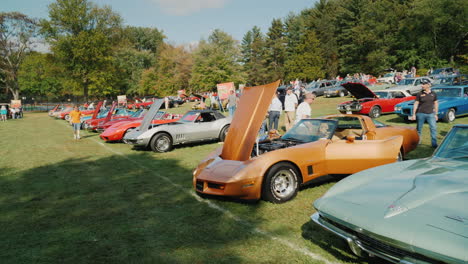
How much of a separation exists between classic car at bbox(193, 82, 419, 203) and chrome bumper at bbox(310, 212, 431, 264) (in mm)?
1568

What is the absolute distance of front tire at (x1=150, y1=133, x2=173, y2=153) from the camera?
10.4 metres

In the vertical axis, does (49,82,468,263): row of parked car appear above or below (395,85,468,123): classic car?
below

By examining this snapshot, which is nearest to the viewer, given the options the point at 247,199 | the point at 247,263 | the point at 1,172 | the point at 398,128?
the point at 247,263

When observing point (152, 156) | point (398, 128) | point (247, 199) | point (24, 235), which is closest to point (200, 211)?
point (247, 199)

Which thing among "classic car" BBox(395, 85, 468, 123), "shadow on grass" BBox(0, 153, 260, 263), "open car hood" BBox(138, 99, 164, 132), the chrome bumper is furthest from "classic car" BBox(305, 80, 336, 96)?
the chrome bumper

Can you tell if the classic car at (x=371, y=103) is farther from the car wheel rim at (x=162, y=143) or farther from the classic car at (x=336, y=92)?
the classic car at (x=336, y=92)

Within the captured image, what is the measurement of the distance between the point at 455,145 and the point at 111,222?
14.9 feet

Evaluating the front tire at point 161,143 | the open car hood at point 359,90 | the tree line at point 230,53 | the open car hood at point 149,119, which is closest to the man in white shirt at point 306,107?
the front tire at point 161,143

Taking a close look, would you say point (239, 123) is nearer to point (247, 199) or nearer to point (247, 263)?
point (247, 199)

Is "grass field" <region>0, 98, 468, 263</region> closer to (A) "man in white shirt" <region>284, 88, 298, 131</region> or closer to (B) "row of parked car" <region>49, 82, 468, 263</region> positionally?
(B) "row of parked car" <region>49, 82, 468, 263</region>

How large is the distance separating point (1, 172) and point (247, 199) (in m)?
7.31

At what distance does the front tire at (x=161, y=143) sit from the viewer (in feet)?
34.2

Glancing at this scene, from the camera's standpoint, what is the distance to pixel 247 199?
4.71 metres

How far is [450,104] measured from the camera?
39.8 ft
